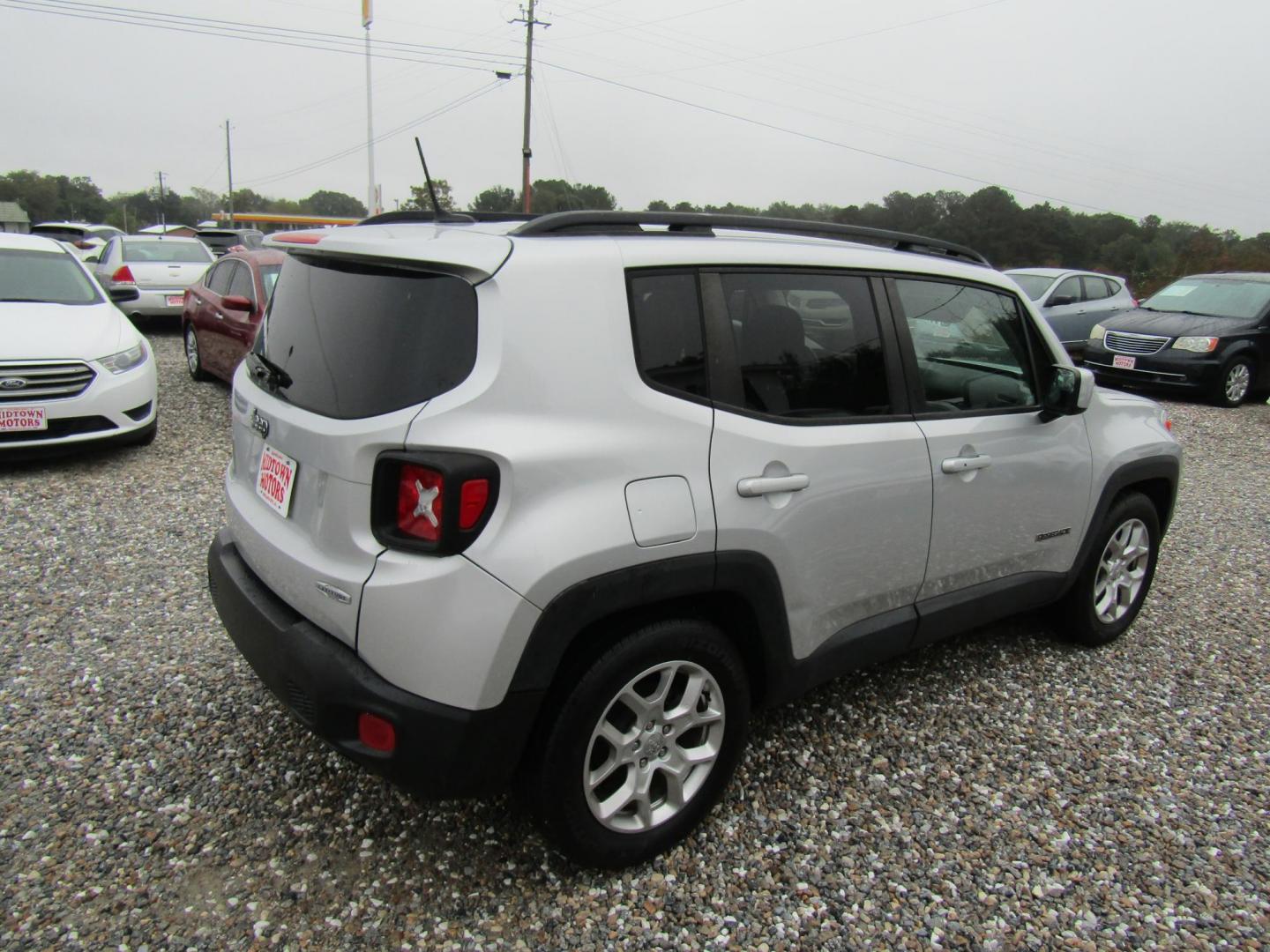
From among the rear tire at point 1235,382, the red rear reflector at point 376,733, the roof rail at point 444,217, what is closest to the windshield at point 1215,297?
the rear tire at point 1235,382

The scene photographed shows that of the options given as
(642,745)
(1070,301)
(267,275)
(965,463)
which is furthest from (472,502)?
(1070,301)

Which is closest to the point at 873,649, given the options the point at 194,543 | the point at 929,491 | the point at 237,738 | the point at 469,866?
the point at 929,491

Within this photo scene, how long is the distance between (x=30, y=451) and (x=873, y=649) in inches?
224

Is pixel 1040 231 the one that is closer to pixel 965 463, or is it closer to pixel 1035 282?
→ pixel 1035 282

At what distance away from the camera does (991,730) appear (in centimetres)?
317

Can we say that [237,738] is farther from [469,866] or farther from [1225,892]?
[1225,892]

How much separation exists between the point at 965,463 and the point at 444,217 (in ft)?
6.24

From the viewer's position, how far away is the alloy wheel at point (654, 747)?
2.24 meters

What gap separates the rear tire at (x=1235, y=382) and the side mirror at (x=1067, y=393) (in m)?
9.10

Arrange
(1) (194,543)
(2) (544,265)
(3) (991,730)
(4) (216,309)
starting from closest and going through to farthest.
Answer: (2) (544,265) < (3) (991,730) < (1) (194,543) < (4) (216,309)

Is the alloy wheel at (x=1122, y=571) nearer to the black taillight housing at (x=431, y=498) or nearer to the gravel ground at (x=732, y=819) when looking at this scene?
the gravel ground at (x=732, y=819)

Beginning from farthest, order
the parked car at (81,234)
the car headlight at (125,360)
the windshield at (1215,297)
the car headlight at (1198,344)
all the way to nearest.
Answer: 1. the parked car at (81,234)
2. the windshield at (1215,297)
3. the car headlight at (1198,344)
4. the car headlight at (125,360)

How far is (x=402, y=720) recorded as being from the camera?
→ 1968 millimetres

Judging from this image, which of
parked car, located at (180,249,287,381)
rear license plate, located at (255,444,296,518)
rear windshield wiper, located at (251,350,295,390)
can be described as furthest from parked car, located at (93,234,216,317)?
rear license plate, located at (255,444,296,518)
